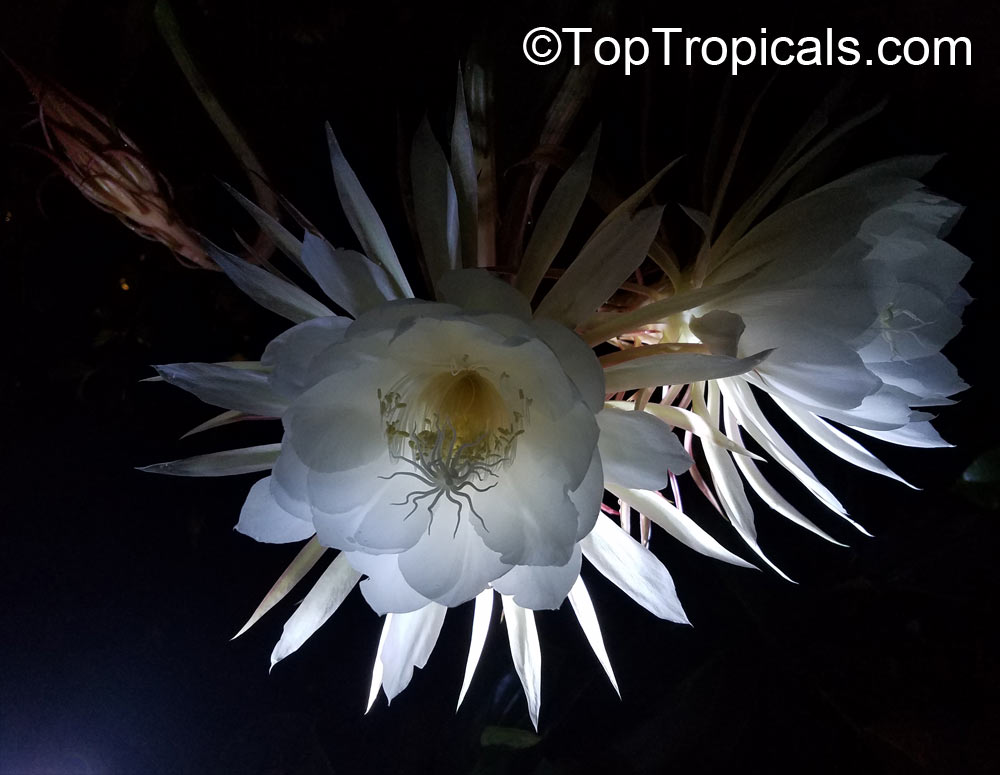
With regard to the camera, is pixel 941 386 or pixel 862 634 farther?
pixel 862 634

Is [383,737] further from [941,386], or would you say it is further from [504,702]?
[941,386]

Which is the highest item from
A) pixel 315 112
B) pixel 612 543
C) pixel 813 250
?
pixel 315 112

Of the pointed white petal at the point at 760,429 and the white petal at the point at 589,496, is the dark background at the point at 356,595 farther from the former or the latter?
the white petal at the point at 589,496

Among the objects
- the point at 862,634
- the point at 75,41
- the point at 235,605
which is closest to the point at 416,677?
the point at 235,605

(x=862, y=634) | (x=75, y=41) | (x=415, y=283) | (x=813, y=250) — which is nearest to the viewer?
(x=813, y=250)

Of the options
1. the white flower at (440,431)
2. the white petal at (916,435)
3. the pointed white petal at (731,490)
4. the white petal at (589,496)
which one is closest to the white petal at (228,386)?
the white flower at (440,431)
